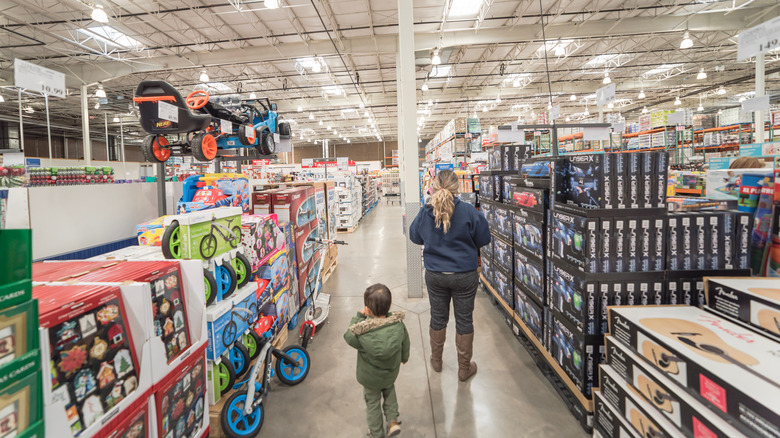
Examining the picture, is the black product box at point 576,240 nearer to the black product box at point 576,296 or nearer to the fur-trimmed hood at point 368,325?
the black product box at point 576,296

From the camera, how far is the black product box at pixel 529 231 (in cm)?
→ 316

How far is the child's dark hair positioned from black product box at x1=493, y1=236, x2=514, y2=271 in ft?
6.87

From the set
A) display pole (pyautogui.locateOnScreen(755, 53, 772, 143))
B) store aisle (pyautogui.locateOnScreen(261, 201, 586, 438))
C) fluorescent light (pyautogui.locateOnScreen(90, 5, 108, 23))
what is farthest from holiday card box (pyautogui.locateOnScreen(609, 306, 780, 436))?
fluorescent light (pyautogui.locateOnScreen(90, 5, 108, 23))

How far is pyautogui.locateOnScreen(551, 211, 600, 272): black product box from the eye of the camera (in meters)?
2.37

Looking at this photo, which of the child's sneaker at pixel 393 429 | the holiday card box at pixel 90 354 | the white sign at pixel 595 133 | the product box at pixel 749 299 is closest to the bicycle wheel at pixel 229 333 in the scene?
the holiday card box at pixel 90 354

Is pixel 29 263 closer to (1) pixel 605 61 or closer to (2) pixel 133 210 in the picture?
(2) pixel 133 210

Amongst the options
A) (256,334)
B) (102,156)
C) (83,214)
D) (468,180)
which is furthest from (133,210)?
(102,156)

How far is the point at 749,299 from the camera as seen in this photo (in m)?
1.78

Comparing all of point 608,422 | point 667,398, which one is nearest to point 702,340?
point 667,398

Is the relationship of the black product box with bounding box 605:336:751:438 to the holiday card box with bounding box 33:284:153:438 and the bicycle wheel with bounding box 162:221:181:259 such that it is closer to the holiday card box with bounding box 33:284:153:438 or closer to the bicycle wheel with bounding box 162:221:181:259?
the holiday card box with bounding box 33:284:153:438

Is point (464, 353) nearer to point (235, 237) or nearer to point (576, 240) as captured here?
point (576, 240)

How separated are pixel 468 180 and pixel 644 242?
451cm

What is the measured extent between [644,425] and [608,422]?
371mm

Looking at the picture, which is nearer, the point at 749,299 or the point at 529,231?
the point at 749,299
